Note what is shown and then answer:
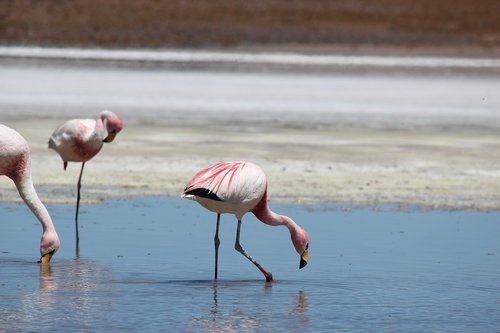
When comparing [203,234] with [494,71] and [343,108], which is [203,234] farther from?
[494,71]

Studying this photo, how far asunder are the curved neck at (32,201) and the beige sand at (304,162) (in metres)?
2.34

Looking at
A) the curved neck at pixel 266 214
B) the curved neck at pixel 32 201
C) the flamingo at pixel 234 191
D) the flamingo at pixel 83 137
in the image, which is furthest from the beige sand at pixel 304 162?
the flamingo at pixel 234 191

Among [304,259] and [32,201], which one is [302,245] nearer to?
[304,259]

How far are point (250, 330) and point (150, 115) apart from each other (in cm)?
1317

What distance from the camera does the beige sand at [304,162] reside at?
11.8 m

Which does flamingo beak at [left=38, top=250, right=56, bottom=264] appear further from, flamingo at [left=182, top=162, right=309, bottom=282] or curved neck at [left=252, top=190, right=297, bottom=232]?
curved neck at [left=252, top=190, right=297, bottom=232]

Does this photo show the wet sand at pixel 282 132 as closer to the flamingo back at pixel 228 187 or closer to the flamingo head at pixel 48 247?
the flamingo head at pixel 48 247

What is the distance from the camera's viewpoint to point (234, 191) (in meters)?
8.14

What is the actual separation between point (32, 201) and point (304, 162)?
19.0 ft

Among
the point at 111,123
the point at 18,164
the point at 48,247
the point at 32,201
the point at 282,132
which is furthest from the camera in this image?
the point at 282,132

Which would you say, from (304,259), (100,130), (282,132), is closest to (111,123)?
(100,130)

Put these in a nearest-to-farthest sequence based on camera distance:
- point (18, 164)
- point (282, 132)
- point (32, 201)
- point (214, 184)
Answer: point (214, 184), point (32, 201), point (18, 164), point (282, 132)

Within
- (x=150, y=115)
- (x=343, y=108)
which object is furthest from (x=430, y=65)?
(x=150, y=115)

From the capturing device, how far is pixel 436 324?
7082 mm
